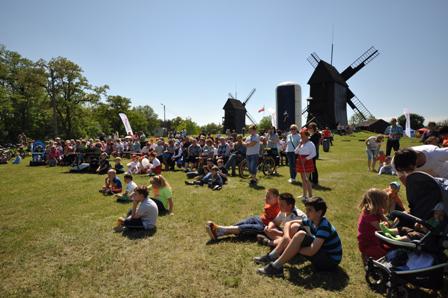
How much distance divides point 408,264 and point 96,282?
400 centimetres

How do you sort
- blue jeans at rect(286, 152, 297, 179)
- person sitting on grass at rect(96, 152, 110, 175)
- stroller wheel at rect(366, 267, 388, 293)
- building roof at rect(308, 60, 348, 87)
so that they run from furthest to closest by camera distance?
building roof at rect(308, 60, 348, 87), person sitting on grass at rect(96, 152, 110, 175), blue jeans at rect(286, 152, 297, 179), stroller wheel at rect(366, 267, 388, 293)

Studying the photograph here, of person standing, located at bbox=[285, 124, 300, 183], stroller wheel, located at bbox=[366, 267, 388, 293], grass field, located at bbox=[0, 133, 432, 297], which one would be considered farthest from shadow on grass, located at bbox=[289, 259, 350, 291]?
person standing, located at bbox=[285, 124, 300, 183]

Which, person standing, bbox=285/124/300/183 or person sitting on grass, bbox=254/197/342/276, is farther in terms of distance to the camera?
person standing, bbox=285/124/300/183

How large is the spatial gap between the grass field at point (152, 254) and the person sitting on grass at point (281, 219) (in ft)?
0.63

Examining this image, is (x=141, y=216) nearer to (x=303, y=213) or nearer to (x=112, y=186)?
(x=303, y=213)

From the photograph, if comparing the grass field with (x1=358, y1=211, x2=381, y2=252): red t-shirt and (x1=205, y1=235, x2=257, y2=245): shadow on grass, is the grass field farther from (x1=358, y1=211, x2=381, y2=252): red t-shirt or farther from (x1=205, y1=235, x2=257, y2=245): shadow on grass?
(x1=358, y1=211, x2=381, y2=252): red t-shirt

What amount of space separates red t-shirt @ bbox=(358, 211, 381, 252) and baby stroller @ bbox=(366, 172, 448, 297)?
17.2 inches

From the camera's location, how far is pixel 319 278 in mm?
3996

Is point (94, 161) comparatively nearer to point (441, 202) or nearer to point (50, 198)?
point (50, 198)

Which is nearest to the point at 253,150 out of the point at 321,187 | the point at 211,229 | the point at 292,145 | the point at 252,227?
the point at 292,145

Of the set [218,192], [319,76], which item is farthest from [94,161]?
[319,76]

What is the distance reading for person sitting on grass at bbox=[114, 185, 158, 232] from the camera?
6.05 meters

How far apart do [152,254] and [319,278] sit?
8.92 feet

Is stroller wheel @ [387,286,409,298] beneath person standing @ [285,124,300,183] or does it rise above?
beneath
